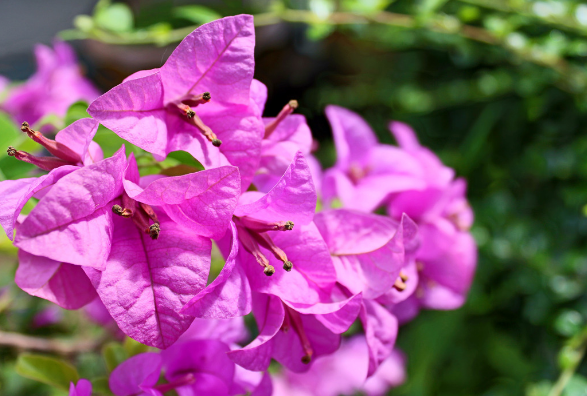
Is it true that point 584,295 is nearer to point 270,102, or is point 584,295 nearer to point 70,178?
point 70,178

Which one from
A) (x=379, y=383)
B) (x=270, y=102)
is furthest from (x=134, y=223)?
(x=270, y=102)

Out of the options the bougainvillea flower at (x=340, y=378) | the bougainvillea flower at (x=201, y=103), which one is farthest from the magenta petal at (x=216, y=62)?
the bougainvillea flower at (x=340, y=378)

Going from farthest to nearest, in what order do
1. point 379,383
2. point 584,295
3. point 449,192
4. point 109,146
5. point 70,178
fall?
point 379,383 < point 584,295 < point 449,192 < point 109,146 < point 70,178

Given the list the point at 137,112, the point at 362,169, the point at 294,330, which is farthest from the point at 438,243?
the point at 137,112

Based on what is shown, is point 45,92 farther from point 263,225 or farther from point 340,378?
point 340,378

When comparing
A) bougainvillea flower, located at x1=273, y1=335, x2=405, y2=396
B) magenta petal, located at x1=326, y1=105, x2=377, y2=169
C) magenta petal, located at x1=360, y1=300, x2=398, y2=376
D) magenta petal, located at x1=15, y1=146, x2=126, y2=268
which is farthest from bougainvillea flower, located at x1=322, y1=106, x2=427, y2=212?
bougainvillea flower, located at x1=273, y1=335, x2=405, y2=396

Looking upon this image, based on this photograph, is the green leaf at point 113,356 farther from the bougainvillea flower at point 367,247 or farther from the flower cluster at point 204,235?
the bougainvillea flower at point 367,247
